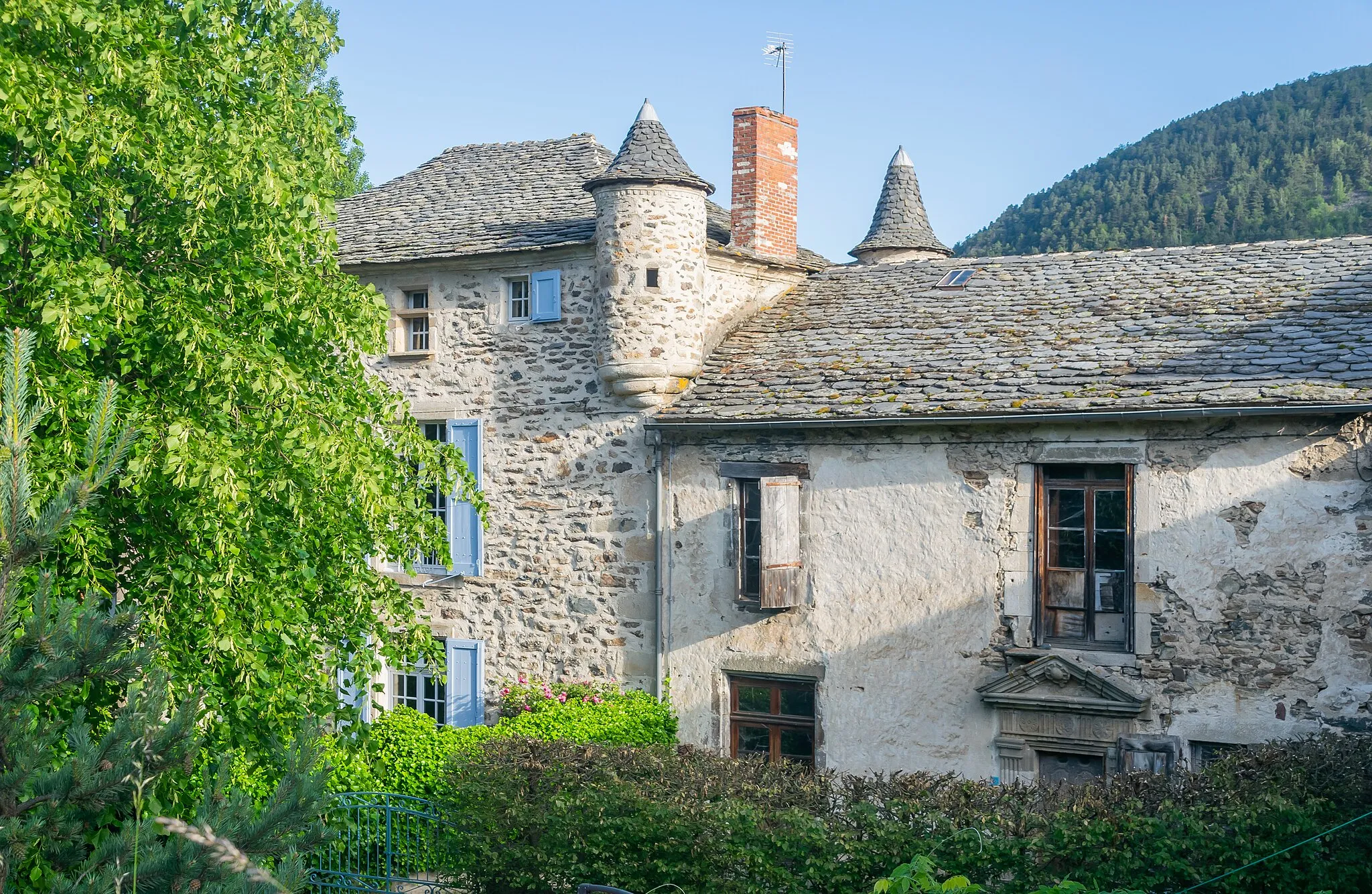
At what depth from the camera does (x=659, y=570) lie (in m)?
14.5

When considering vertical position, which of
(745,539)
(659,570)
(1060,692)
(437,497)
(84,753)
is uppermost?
(437,497)

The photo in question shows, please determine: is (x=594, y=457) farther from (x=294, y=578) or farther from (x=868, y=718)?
(x=294, y=578)

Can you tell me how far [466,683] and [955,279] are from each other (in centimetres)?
805

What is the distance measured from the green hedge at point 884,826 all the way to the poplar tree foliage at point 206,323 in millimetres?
1928

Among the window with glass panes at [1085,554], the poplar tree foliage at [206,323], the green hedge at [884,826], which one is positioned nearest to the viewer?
the poplar tree foliage at [206,323]

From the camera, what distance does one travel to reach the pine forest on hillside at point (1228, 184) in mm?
35969

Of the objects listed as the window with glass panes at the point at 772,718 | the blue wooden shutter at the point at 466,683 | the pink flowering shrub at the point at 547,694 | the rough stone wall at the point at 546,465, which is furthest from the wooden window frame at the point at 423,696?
the window with glass panes at the point at 772,718

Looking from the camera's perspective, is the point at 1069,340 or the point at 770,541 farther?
the point at 1069,340

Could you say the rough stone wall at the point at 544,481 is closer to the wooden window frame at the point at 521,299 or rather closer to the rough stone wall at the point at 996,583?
the wooden window frame at the point at 521,299

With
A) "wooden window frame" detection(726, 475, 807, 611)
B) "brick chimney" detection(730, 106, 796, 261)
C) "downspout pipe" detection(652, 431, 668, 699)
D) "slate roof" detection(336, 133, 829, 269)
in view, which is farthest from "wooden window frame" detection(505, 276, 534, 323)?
"wooden window frame" detection(726, 475, 807, 611)

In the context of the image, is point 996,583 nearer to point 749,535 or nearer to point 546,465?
point 749,535

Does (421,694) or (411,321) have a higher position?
(411,321)

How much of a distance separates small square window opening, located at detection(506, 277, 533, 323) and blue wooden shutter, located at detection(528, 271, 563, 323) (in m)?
0.14

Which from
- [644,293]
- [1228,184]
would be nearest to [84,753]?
[644,293]
